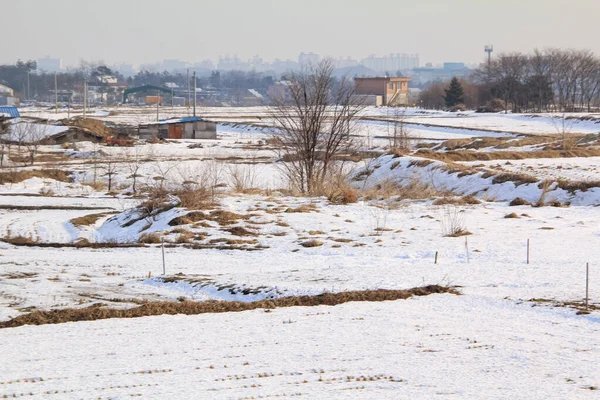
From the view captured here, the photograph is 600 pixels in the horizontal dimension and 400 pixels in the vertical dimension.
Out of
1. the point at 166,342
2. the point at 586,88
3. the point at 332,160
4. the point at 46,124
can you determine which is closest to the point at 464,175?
the point at 332,160

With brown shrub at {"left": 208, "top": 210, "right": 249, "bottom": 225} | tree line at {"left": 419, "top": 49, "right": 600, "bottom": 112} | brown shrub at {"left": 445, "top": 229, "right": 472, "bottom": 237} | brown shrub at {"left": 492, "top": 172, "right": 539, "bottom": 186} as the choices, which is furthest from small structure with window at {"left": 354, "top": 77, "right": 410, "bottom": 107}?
brown shrub at {"left": 445, "top": 229, "right": 472, "bottom": 237}

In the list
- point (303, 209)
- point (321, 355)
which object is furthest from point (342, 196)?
point (321, 355)

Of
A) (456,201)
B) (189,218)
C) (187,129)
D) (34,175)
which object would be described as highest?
(187,129)

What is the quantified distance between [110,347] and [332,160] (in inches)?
787

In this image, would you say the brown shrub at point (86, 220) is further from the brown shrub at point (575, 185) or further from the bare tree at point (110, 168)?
the brown shrub at point (575, 185)

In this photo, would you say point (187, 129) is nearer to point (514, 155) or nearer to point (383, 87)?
point (514, 155)

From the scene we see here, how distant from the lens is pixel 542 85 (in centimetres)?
8475

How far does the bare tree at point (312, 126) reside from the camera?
25.6m

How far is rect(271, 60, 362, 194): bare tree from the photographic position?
84.1ft

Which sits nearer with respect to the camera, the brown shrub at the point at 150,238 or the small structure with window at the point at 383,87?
the brown shrub at the point at 150,238

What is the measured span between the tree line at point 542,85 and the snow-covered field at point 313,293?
224ft

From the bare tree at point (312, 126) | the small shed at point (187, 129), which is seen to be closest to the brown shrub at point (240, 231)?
the bare tree at point (312, 126)

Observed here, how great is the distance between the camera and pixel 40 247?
1493 centimetres

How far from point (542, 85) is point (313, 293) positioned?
8099 centimetres
